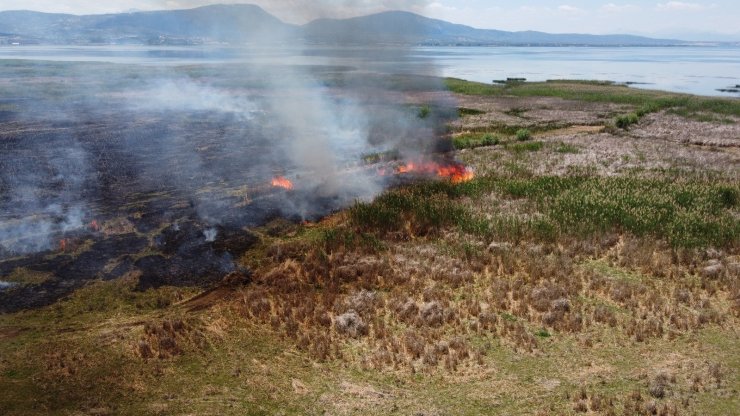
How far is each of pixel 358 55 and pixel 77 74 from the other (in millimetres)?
84031

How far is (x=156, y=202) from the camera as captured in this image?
26875 millimetres

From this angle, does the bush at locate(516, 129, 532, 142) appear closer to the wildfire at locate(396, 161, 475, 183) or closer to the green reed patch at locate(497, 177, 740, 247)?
the wildfire at locate(396, 161, 475, 183)

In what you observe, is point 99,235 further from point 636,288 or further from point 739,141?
point 739,141

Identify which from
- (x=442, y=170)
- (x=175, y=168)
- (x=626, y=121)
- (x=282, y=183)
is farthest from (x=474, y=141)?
(x=175, y=168)

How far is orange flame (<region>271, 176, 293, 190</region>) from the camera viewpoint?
30.0 meters

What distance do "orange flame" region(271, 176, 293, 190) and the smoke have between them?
57 cm

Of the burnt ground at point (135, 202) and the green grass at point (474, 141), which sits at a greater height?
the green grass at point (474, 141)

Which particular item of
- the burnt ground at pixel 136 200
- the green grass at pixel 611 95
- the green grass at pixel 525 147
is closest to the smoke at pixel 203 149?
the burnt ground at pixel 136 200

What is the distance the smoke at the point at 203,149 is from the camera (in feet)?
85.0

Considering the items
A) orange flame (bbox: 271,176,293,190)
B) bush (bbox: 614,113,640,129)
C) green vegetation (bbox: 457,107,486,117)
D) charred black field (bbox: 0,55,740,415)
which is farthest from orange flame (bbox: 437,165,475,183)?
green vegetation (bbox: 457,107,486,117)

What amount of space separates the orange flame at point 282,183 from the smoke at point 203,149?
1.87ft

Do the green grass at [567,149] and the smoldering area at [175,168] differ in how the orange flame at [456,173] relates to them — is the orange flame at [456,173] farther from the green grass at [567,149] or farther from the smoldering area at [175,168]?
the green grass at [567,149]

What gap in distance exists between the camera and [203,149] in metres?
41.2

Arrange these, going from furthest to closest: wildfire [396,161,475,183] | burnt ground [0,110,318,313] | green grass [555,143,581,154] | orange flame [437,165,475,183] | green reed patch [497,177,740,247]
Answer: green grass [555,143,581,154] → wildfire [396,161,475,183] → orange flame [437,165,475,183] → green reed patch [497,177,740,247] → burnt ground [0,110,318,313]
